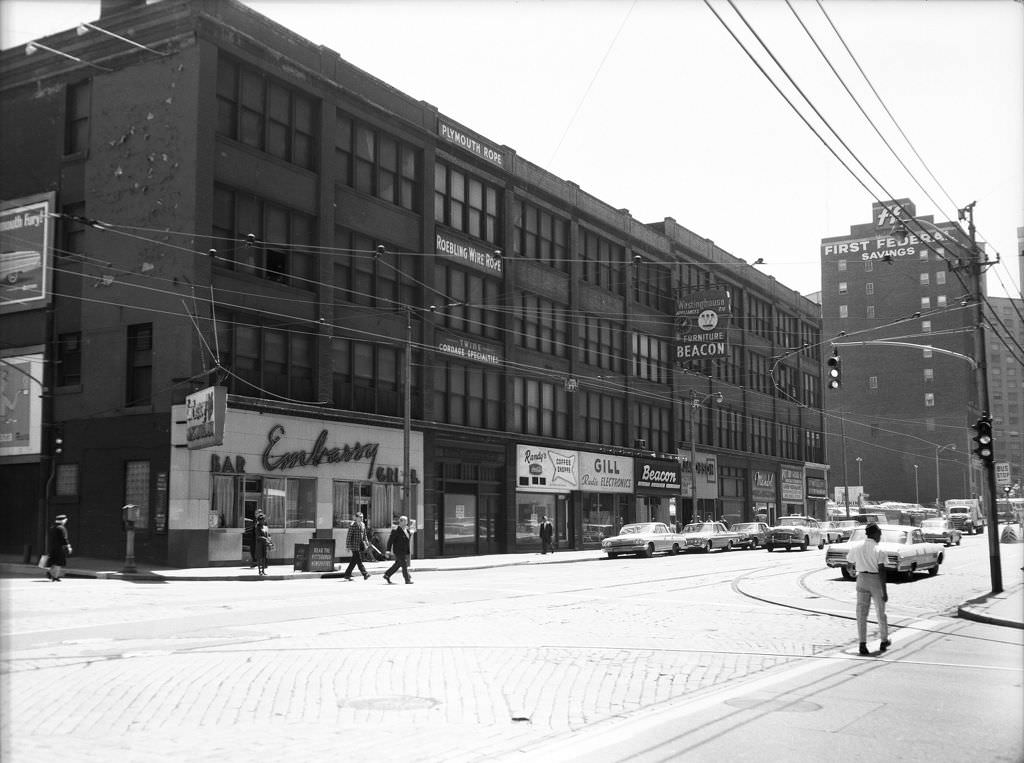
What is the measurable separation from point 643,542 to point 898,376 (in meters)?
85.9

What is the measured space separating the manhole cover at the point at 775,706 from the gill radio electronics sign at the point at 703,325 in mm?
50838

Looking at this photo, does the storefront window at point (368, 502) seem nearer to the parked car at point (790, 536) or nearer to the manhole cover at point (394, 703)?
the parked car at point (790, 536)

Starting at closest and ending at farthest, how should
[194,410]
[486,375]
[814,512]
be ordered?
1. [194,410]
2. [486,375]
3. [814,512]

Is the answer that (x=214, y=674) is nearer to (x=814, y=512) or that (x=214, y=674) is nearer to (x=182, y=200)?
(x=182, y=200)

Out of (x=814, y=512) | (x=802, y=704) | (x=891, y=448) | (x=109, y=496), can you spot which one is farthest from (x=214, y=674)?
(x=891, y=448)

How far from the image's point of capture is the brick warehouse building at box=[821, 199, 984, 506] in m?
115

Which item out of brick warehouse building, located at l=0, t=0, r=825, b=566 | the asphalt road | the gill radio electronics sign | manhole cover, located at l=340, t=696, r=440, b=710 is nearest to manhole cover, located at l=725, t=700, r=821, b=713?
the asphalt road

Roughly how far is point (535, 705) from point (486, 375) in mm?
37634

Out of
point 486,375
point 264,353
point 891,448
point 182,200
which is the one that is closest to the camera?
point 182,200

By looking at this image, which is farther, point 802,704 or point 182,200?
point 182,200

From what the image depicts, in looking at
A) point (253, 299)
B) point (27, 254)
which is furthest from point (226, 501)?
point (27, 254)

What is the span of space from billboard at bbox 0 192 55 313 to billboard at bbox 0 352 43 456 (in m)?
1.99

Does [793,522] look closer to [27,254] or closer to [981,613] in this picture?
[981,613]

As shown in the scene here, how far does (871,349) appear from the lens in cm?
Result: 12238
